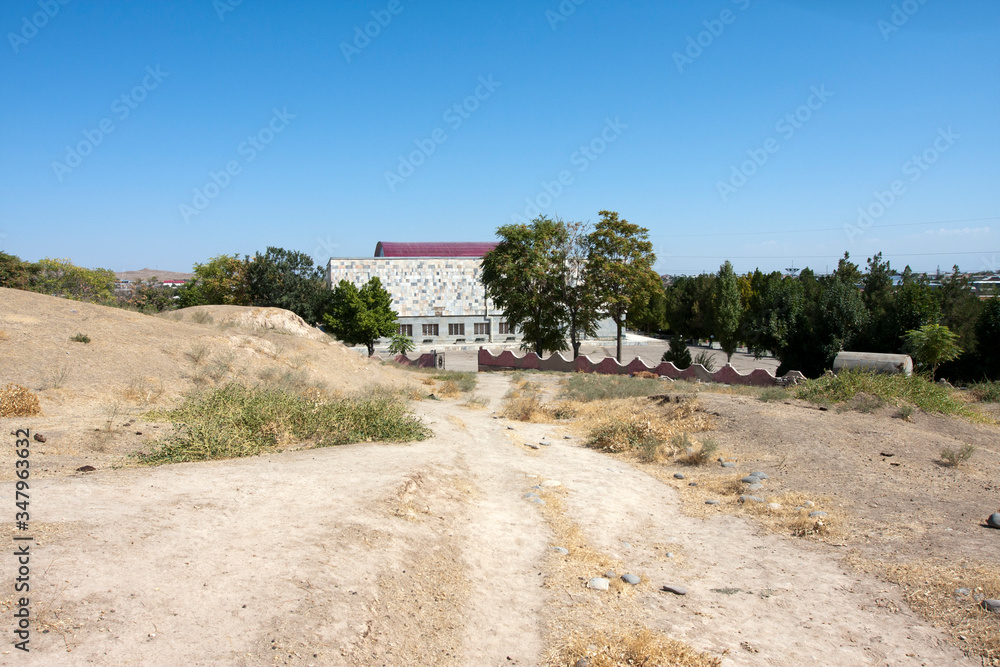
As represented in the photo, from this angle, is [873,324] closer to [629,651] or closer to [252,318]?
[252,318]

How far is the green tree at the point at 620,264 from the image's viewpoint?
114 feet

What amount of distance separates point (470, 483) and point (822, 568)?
4852mm

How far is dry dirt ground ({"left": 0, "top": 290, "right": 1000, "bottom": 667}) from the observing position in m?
4.39

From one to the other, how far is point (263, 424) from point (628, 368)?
21.6m

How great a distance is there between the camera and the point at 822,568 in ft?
22.1

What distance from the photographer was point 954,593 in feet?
18.9

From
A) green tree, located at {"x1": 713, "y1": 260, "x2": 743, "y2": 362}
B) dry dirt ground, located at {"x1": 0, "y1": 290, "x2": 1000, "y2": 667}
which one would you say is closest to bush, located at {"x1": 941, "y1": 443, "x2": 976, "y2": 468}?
dry dirt ground, located at {"x1": 0, "y1": 290, "x2": 1000, "y2": 667}

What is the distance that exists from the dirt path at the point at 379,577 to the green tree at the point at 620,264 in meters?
26.7

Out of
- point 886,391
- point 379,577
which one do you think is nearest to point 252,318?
point 379,577

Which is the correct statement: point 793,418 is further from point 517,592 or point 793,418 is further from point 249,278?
point 249,278

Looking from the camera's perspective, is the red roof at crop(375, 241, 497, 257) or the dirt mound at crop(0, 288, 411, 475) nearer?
the dirt mound at crop(0, 288, 411, 475)

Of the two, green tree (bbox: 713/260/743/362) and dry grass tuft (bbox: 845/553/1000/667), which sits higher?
green tree (bbox: 713/260/743/362)

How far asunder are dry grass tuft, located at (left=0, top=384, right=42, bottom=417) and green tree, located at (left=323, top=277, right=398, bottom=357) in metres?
38.7

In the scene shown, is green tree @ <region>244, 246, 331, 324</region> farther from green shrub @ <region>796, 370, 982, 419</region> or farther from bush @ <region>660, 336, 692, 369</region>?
green shrub @ <region>796, 370, 982, 419</region>
